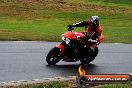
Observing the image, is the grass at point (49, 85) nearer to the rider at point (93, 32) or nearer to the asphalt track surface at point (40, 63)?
the asphalt track surface at point (40, 63)

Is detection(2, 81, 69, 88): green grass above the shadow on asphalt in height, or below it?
above

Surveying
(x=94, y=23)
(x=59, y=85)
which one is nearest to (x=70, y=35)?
(x=94, y=23)

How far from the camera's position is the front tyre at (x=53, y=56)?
15.5 metres

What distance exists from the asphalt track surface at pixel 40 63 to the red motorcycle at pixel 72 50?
0.23 metres

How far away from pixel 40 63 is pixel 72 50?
43.6 inches

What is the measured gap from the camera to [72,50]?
51.9ft

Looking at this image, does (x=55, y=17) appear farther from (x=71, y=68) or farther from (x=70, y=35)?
(x=71, y=68)

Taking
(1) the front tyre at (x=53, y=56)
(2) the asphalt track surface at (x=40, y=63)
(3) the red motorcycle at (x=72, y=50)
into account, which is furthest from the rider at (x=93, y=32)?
(1) the front tyre at (x=53, y=56)

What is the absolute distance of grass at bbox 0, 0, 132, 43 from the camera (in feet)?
79.4

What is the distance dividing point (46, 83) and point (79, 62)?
4797mm

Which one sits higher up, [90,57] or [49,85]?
[49,85]

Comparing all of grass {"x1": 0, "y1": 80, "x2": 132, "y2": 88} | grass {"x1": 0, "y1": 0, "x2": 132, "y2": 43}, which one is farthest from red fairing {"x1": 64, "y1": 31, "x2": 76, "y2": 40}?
grass {"x1": 0, "y1": 0, "x2": 132, "y2": 43}

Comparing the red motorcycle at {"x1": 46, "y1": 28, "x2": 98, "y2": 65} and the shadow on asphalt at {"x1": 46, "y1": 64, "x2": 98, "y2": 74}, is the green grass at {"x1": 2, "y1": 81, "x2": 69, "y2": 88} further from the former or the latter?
the red motorcycle at {"x1": 46, "y1": 28, "x2": 98, "y2": 65}

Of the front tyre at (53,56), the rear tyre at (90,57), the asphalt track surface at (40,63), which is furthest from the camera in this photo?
the rear tyre at (90,57)
